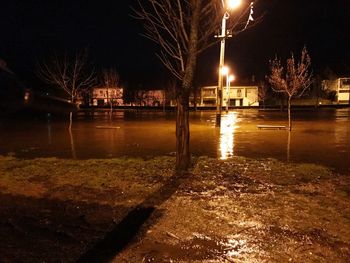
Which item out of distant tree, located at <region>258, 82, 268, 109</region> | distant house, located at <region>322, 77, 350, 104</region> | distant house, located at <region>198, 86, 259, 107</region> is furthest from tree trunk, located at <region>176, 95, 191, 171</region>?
distant house, located at <region>322, 77, 350, 104</region>

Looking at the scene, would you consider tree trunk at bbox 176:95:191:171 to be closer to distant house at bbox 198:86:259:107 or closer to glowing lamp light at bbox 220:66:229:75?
glowing lamp light at bbox 220:66:229:75

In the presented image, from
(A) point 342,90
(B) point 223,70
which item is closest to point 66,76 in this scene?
(B) point 223,70

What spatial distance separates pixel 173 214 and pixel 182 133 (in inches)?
137

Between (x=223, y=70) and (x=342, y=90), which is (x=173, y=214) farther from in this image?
(x=342, y=90)

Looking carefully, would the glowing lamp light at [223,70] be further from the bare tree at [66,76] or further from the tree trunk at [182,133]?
the tree trunk at [182,133]

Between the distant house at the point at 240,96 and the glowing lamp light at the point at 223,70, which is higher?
the glowing lamp light at the point at 223,70

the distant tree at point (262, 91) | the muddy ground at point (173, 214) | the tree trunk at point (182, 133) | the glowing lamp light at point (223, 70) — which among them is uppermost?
the glowing lamp light at point (223, 70)

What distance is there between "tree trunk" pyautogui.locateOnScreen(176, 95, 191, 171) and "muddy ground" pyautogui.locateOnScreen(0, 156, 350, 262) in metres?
0.39

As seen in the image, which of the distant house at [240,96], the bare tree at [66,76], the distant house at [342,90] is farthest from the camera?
the distant house at [240,96]

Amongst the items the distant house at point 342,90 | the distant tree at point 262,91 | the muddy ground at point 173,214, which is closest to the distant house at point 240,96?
the distant tree at point 262,91

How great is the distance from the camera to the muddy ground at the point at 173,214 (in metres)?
5.26

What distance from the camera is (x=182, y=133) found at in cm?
993

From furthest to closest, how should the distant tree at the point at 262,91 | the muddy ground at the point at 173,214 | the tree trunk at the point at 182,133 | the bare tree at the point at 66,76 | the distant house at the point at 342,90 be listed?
the distant house at the point at 342,90 → the distant tree at the point at 262,91 → the bare tree at the point at 66,76 → the tree trunk at the point at 182,133 → the muddy ground at the point at 173,214

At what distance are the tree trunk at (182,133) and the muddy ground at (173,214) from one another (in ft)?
1.27
